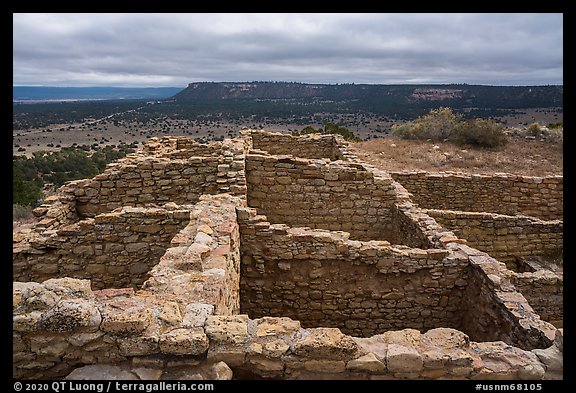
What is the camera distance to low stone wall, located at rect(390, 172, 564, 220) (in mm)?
12406

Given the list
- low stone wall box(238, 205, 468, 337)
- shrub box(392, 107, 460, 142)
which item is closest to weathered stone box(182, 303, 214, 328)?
low stone wall box(238, 205, 468, 337)

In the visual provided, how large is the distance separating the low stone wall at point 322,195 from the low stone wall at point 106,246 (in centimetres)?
326

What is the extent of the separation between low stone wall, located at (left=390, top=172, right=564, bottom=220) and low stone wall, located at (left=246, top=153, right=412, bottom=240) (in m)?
3.55

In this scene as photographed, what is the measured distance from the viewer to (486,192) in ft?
40.9

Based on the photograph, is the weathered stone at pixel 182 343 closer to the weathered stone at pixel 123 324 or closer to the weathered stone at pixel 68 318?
the weathered stone at pixel 123 324

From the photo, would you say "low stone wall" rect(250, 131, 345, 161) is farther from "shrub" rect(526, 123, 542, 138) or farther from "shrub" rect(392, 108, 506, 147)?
"shrub" rect(526, 123, 542, 138)

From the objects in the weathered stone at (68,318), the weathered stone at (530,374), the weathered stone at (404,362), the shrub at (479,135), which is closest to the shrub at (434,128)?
the shrub at (479,135)

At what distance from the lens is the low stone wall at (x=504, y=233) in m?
9.34

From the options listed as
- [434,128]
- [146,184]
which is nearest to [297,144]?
[146,184]

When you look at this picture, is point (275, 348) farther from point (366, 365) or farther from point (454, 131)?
point (454, 131)

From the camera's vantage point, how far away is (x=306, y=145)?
620 inches

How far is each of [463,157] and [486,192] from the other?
590 centimetres
